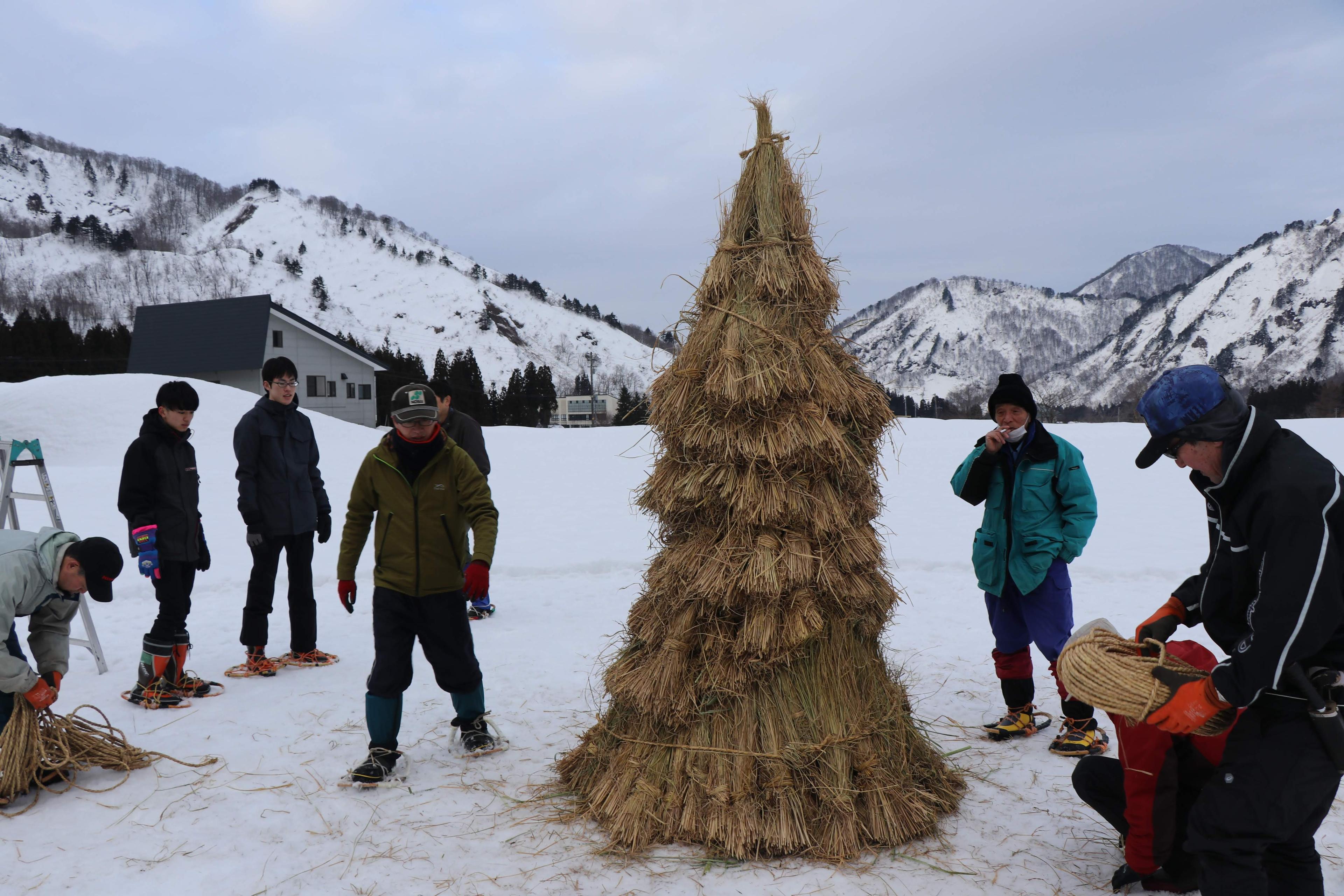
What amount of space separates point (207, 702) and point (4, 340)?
4746 cm

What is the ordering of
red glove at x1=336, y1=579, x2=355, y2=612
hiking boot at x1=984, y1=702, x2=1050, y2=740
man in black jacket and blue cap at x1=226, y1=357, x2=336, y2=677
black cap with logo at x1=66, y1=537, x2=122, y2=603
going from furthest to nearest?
man in black jacket and blue cap at x1=226, y1=357, x2=336, y2=677 → hiking boot at x1=984, y1=702, x2=1050, y2=740 → red glove at x1=336, y1=579, x2=355, y2=612 → black cap with logo at x1=66, y1=537, x2=122, y2=603

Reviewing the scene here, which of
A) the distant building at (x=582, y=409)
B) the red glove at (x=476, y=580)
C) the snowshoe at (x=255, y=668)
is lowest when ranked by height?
the snowshoe at (x=255, y=668)

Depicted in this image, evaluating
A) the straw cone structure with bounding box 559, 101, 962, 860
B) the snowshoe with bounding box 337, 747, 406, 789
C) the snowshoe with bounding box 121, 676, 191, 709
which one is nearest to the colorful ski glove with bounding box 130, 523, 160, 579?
the snowshoe with bounding box 121, 676, 191, 709

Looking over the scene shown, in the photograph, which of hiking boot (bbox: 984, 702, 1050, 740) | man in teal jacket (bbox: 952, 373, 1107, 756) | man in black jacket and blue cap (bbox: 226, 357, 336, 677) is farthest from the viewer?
man in black jacket and blue cap (bbox: 226, 357, 336, 677)

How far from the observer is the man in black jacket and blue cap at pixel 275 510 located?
566 centimetres

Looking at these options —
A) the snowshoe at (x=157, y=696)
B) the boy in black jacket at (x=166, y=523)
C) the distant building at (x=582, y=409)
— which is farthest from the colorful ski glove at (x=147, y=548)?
the distant building at (x=582, y=409)

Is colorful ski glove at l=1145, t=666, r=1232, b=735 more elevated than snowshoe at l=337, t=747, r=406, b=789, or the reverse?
colorful ski glove at l=1145, t=666, r=1232, b=735

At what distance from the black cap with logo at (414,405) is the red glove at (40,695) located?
2.15 meters

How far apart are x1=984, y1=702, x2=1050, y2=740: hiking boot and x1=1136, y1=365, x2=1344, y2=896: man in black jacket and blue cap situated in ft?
6.53

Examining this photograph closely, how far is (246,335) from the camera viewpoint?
115ft

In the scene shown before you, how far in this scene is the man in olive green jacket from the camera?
13.6 ft

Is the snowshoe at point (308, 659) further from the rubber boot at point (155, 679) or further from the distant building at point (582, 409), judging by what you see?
the distant building at point (582, 409)

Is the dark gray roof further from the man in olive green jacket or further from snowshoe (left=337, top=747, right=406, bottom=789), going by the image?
snowshoe (left=337, top=747, right=406, bottom=789)

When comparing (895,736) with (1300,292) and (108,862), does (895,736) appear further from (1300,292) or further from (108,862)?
(1300,292)
